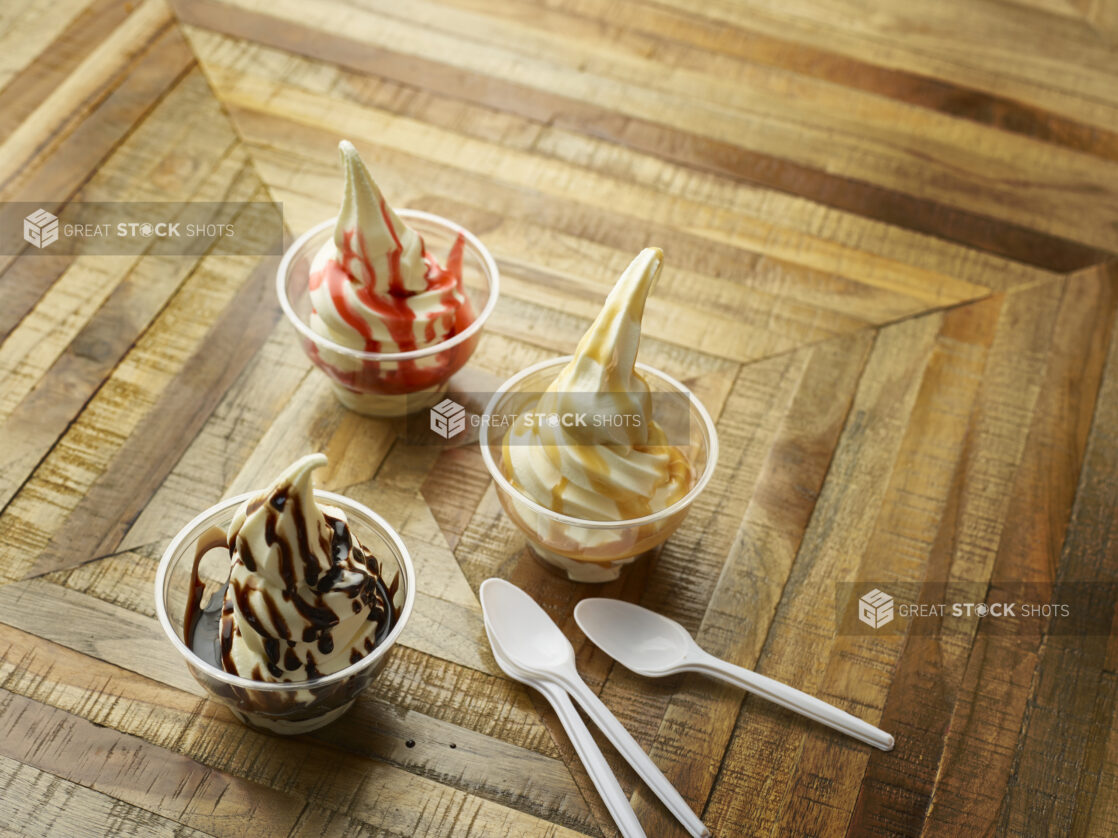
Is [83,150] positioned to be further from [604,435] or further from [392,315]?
[604,435]

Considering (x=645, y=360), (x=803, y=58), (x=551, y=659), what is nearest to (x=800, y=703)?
(x=551, y=659)

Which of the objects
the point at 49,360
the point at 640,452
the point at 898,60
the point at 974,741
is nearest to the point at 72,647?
the point at 49,360

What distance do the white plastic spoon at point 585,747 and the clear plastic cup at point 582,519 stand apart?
12 centimetres

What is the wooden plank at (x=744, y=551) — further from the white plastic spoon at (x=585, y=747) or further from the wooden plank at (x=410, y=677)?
the wooden plank at (x=410, y=677)

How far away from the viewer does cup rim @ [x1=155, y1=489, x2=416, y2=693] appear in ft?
3.10

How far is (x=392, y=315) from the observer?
1.23 metres

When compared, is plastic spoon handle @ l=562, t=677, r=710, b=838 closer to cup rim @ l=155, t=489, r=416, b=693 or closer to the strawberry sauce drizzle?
cup rim @ l=155, t=489, r=416, b=693

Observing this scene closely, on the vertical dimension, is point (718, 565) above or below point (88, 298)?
below

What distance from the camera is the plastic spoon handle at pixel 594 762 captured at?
3.30ft

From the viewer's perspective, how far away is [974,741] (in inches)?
43.7

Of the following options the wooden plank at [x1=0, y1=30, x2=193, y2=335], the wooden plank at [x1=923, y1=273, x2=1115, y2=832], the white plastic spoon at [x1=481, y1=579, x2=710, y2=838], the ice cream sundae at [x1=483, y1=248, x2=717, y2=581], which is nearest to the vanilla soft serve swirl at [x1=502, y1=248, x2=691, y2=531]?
the ice cream sundae at [x1=483, y1=248, x2=717, y2=581]

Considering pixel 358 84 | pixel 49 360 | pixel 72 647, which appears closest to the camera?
pixel 72 647

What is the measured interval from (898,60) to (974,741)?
1.22m

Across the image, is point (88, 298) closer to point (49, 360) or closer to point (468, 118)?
point (49, 360)
